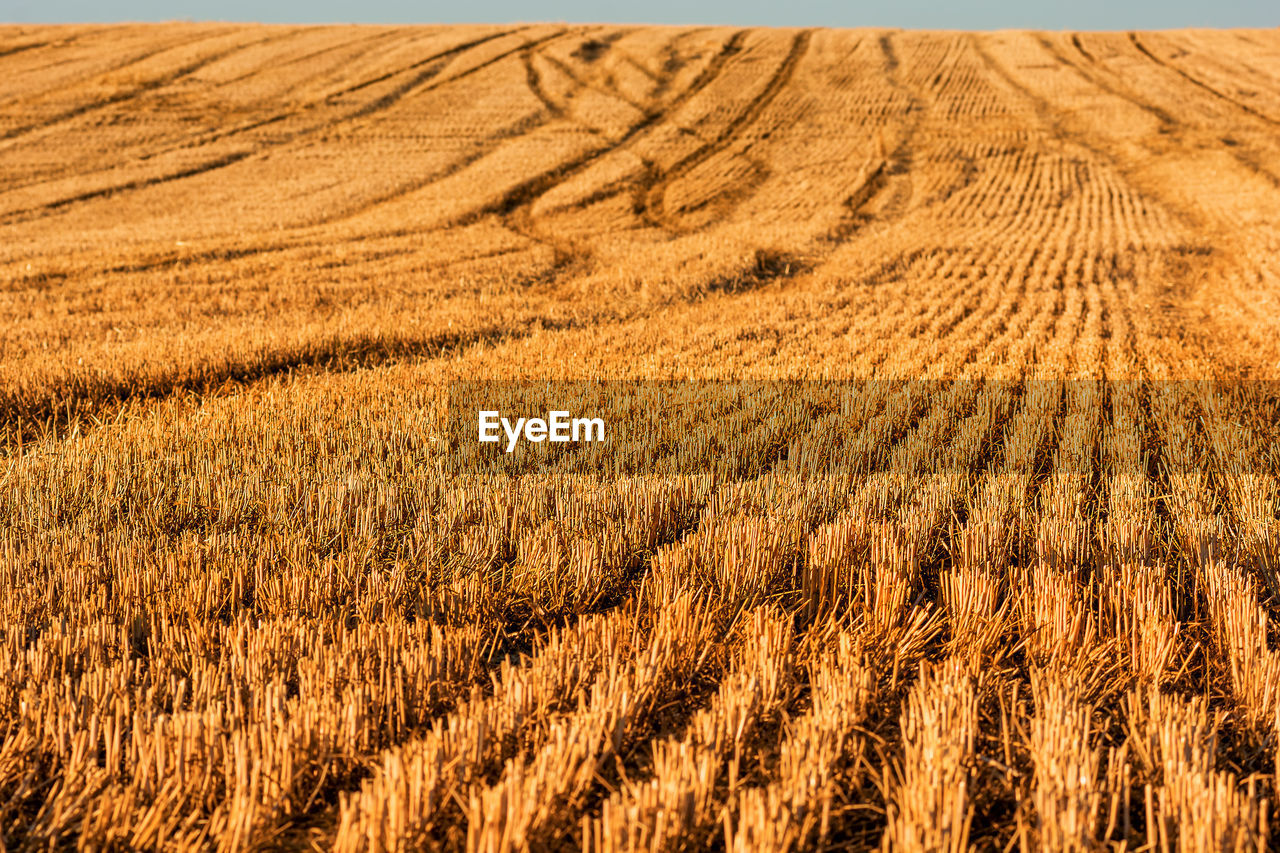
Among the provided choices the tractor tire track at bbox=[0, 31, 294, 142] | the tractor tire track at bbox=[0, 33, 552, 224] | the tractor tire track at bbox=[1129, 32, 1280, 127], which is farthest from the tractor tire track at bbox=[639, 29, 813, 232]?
the tractor tire track at bbox=[0, 31, 294, 142]

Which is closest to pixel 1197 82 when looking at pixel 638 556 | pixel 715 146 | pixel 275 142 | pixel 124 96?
pixel 715 146

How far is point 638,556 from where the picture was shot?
434 cm

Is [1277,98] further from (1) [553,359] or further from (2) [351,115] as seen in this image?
(1) [553,359]

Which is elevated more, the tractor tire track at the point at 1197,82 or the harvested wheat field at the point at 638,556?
the tractor tire track at the point at 1197,82

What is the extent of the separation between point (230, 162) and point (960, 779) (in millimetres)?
33662

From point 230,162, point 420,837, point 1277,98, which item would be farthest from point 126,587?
point 1277,98

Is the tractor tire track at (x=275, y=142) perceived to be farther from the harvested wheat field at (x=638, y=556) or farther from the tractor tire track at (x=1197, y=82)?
the tractor tire track at (x=1197, y=82)

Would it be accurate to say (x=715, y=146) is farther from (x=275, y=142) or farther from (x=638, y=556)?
(x=638, y=556)

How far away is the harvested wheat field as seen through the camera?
2402 mm

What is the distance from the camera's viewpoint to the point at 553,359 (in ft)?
30.5

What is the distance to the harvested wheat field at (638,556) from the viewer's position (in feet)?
7.88

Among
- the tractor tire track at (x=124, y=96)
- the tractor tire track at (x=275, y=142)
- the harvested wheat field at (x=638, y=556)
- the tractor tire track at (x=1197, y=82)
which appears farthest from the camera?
the tractor tire track at (x=1197, y=82)

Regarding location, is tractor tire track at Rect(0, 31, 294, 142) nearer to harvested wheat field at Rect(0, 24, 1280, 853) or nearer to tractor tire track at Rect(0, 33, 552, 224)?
tractor tire track at Rect(0, 33, 552, 224)

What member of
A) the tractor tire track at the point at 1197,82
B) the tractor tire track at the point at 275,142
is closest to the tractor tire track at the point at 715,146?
the tractor tire track at the point at 275,142
